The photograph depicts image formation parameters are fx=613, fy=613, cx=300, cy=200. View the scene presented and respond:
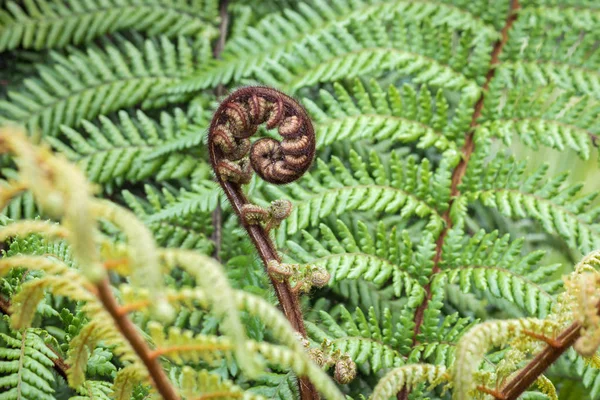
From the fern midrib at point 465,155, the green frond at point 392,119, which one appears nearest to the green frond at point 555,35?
the fern midrib at point 465,155

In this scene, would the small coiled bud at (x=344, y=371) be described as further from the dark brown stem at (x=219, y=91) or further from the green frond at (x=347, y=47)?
the green frond at (x=347, y=47)

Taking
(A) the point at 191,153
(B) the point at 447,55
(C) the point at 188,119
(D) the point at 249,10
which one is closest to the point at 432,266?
(B) the point at 447,55

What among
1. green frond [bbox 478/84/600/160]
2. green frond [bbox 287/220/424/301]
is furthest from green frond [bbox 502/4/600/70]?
green frond [bbox 287/220/424/301]

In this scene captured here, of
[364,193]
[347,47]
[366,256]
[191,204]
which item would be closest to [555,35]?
[347,47]

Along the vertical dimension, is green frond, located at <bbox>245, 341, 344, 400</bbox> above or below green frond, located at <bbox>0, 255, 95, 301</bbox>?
below

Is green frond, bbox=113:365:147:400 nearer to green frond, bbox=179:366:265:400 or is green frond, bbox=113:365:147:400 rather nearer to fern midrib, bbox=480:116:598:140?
green frond, bbox=179:366:265:400
